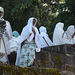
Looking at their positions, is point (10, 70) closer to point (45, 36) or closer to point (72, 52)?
point (72, 52)

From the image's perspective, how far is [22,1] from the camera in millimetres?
21172

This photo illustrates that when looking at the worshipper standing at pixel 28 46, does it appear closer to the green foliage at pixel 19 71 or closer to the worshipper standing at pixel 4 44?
the worshipper standing at pixel 4 44

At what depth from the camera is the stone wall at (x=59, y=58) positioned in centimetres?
1183

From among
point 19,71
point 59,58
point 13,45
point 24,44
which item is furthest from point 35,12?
point 19,71

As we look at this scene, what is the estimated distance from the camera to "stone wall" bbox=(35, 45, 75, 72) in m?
11.8

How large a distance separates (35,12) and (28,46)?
10654 mm

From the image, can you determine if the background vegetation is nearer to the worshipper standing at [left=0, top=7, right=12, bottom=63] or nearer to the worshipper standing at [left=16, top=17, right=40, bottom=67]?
the worshipper standing at [left=16, top=17, right=40, bottom=67]

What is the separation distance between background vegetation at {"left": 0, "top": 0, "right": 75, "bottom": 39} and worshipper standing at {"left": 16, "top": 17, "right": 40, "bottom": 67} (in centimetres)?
920

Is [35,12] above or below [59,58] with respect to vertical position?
above

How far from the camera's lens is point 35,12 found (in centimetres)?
2200

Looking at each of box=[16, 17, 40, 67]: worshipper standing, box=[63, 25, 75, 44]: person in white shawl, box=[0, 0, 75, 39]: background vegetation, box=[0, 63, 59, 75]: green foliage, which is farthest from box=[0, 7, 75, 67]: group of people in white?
box=[0, 0, 75, 39]: background vegetation

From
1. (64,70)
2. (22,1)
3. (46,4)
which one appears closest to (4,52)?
(64,70)

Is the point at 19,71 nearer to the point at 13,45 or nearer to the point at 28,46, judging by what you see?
the point at 28,46

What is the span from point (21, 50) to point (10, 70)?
3.70 meters
